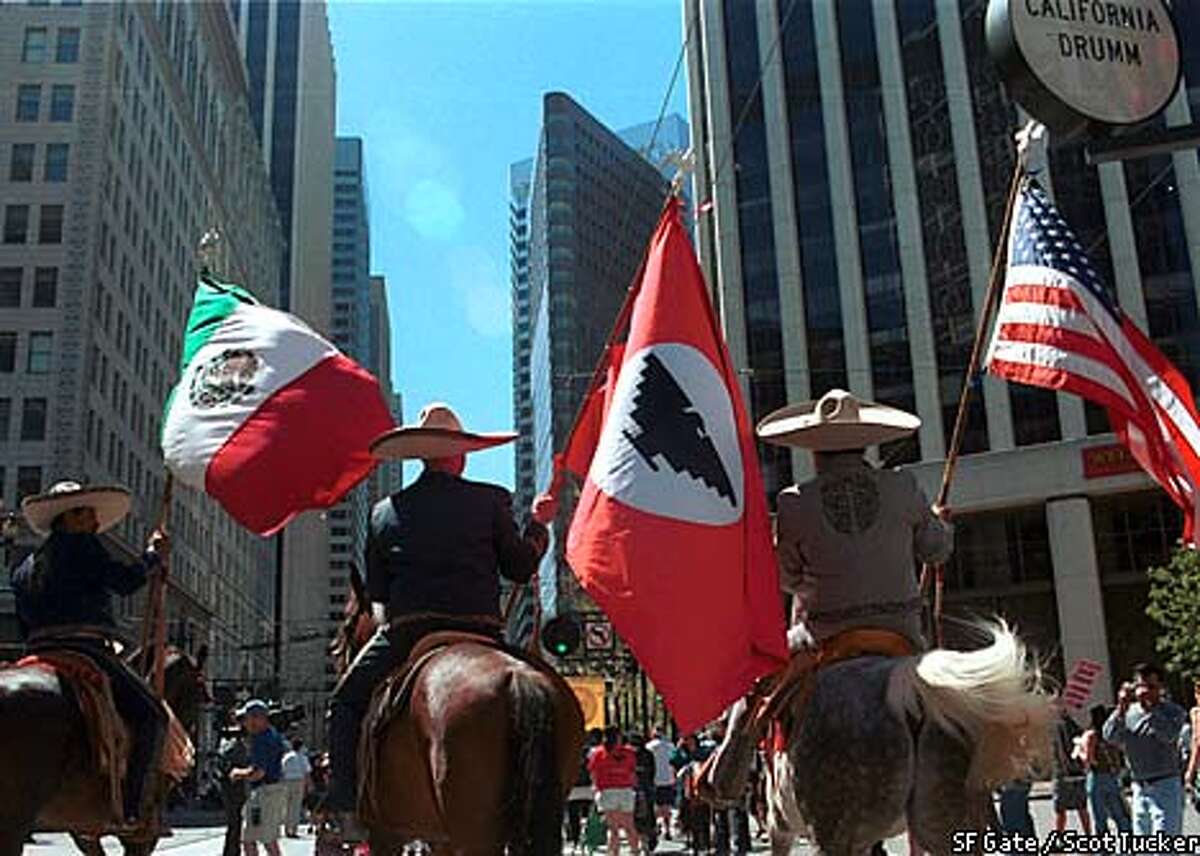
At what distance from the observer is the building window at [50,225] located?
199 feet

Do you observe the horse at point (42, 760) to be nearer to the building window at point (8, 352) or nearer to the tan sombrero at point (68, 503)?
the tan sombrero at point (68, 503)

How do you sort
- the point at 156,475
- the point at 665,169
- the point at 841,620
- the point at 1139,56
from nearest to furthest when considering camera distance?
the point at 841,620 < the point at 1139,56 < the point at 665,169 < the point at 156,475

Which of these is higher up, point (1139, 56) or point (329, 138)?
point (329, 138)

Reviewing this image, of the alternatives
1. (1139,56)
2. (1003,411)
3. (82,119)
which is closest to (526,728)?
(1139,56)

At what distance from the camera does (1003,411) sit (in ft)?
153

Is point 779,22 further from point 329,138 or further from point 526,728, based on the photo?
point 329,138

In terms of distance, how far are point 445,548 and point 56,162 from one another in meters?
62.6

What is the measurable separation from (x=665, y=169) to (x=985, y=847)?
536 centimetres

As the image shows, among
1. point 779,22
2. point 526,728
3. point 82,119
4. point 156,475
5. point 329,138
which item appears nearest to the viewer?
point 526,728

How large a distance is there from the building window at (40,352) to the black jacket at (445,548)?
2256 inches

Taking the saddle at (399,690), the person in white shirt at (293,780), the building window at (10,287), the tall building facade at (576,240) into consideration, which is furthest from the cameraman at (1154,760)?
the tall building facade at (576,240)

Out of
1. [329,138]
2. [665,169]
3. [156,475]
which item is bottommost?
[665,169]

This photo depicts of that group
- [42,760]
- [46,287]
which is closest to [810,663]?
[42,760]

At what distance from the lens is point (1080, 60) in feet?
21.7
